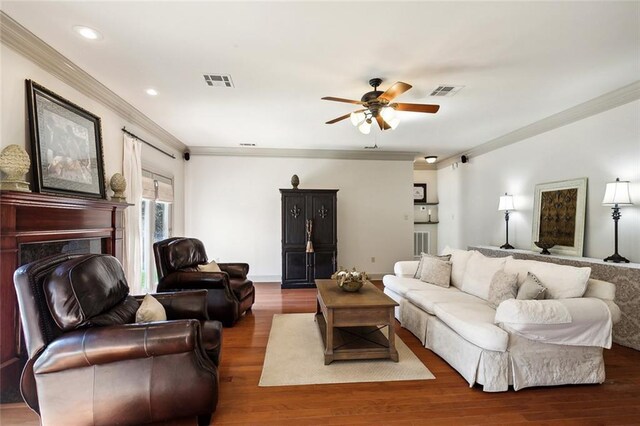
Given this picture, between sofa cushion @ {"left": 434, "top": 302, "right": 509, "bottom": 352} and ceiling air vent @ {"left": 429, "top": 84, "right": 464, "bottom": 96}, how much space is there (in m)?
2.32

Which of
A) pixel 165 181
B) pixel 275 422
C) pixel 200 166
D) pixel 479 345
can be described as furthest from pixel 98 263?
pixel 200 166

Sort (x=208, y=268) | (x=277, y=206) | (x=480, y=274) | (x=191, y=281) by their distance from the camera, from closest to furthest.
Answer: (x=480, y=274)
(x=191, y=281)
(x=208, y=268)
(x=277, y=206)

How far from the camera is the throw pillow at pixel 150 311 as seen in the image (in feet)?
7.07

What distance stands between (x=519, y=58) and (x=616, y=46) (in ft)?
2.37

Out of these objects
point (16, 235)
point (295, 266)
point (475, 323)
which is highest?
point (16, 235)

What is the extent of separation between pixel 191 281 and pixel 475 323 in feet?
10.00

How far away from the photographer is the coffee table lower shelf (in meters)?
2.73

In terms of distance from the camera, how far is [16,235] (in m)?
2.13

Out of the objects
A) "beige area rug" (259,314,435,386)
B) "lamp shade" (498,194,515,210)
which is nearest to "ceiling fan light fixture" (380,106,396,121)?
"beige area rug" (259,314,435,386)

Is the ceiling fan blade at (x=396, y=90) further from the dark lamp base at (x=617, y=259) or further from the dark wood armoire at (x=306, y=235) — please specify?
the dark wood armoire at (x=306, y=235)

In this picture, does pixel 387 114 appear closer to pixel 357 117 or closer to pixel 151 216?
pixel 357 117

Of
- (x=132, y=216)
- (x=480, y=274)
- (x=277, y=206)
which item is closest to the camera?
(x=480, y=274)

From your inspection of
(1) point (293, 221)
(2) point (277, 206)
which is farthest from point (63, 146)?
(2) point (277, 206)

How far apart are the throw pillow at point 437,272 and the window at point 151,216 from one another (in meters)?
3.98
